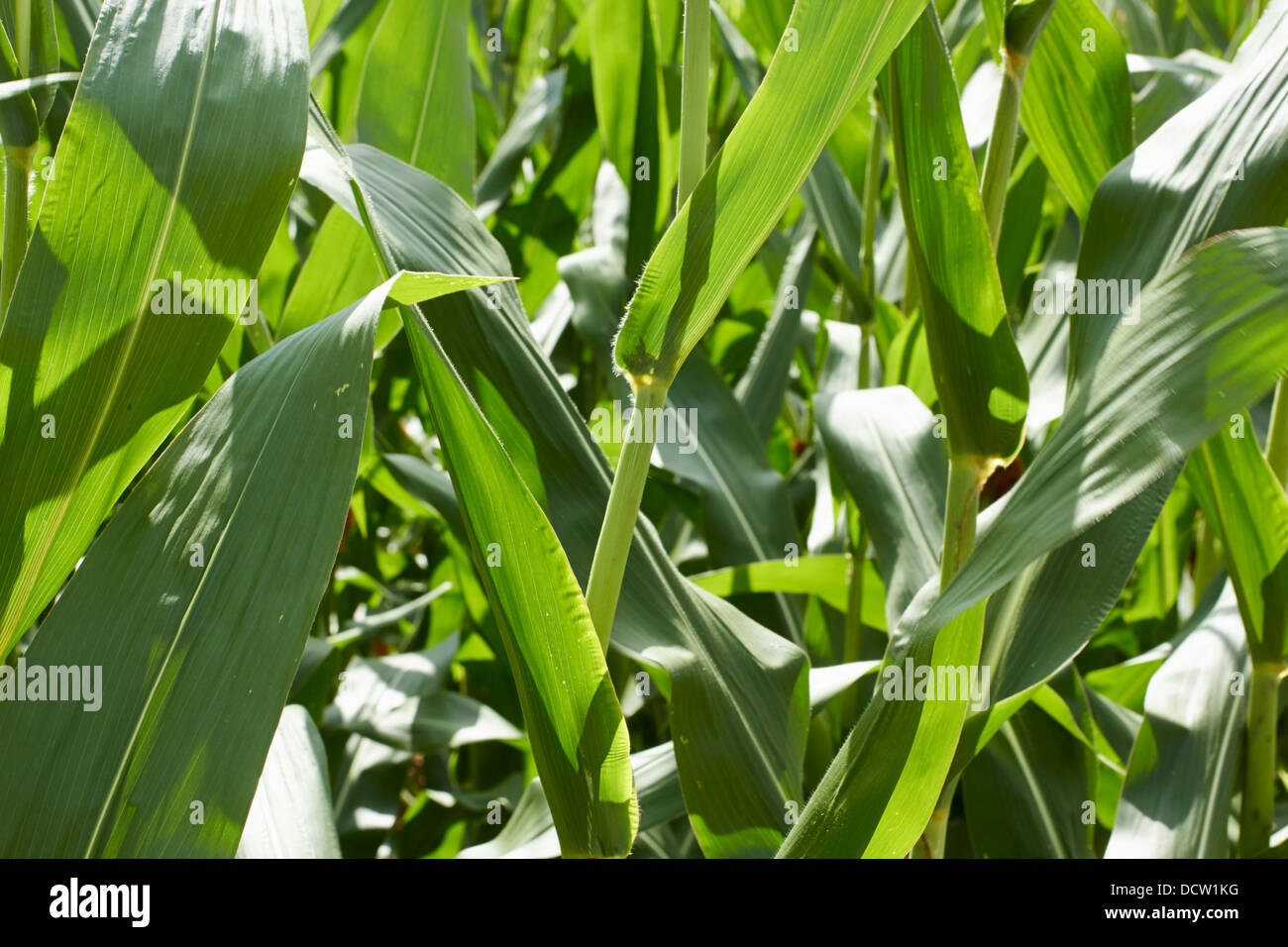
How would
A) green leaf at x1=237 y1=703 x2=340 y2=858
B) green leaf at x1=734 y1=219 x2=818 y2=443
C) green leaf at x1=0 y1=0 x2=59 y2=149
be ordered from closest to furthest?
green leaf at x1=0 y1=0 x2=59 y2=149, green leaf at x1=237 y1=703 x2=340 y2=858, green leaf at x1=734 y1=219 x2=818 y2=443

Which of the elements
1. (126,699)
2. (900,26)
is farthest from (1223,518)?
(126,699)

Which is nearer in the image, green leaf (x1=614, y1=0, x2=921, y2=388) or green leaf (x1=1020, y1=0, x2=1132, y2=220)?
green leaf (x1=614, y1=0, x2=921, y2=388)

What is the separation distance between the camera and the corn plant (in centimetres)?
45

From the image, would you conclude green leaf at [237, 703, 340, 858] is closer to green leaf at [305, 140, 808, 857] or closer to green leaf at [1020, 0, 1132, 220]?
green leaf at [305, 140, 808, 857]

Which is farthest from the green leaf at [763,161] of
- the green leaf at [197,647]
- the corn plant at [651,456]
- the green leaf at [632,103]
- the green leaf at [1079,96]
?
the green leaf at [632,103]

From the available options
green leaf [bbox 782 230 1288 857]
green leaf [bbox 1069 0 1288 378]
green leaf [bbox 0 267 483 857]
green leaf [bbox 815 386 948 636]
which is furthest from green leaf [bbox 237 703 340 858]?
green leaf [bbox 1069 0 1288 378]

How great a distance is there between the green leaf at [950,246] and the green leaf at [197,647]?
327 mm

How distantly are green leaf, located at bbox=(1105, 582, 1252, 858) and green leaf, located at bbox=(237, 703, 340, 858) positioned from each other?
1.76 feet

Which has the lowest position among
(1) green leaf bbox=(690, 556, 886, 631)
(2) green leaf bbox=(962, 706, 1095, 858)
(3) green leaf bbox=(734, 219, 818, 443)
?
(2) green leaf bbox=(962, 706, 1095, 858)

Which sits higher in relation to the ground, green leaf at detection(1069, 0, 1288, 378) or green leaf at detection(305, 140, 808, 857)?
green leaf at detection(1069, 0, 1288, 378)

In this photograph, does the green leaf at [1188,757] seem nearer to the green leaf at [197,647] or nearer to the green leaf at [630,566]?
the green leaf at [630,566]

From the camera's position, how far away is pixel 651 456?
23.5 inches

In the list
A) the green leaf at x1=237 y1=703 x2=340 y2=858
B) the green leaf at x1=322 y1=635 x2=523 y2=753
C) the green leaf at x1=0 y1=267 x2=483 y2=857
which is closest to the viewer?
the green leaf at x1=0 y1=267 x2=483 y2=857
